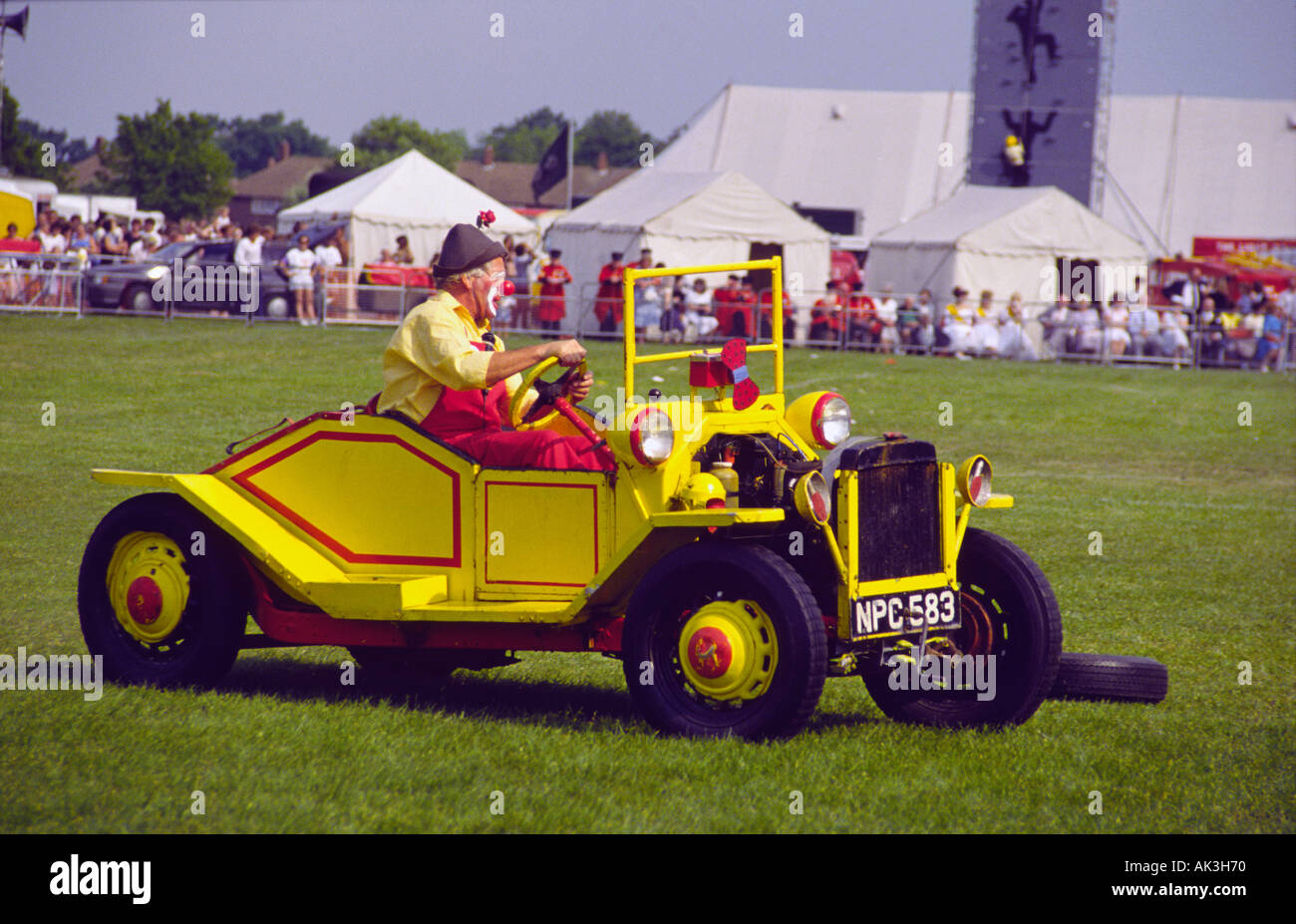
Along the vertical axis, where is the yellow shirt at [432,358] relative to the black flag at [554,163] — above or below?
below

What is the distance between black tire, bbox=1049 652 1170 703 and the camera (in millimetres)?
7043

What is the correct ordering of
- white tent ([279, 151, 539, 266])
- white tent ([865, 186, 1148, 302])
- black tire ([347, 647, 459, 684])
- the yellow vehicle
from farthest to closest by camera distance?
white tent ([279, 151, 539, 266]) → white tent ([865, 186, 1148, 302]) → black tire ([347, 647, 459, 684]) → the yellow vehicle

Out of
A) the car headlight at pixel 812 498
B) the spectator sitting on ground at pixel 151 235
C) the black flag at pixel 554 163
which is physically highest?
the black flag at pixel 554 163

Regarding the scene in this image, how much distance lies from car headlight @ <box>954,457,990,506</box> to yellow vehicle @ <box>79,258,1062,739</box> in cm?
1

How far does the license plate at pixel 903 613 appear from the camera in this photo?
596 cm

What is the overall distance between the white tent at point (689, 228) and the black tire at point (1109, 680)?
21.7m

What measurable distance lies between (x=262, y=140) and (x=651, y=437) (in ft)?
567

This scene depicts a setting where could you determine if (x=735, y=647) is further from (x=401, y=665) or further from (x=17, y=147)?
(x=17, y=147)

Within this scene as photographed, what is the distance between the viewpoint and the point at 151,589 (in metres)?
6.84

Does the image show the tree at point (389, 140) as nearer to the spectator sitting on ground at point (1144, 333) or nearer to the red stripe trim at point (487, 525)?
the spectator sitting on ground at point (1144, 333)

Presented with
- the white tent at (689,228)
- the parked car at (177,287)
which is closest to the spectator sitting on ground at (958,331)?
the white tent at (689,228)

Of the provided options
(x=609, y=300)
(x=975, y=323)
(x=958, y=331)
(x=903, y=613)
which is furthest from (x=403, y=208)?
(x=903, y=613)

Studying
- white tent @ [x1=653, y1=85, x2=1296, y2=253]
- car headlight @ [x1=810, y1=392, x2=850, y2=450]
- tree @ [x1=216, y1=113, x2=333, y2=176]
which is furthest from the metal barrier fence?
tree @ [x1=216, y1=113, x2=333, y2=176]

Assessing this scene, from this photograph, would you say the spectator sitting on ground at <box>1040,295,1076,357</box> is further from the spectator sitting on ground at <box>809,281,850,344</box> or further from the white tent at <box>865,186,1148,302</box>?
the spectator sitting on ground at <box>809,281,850,344</box>
